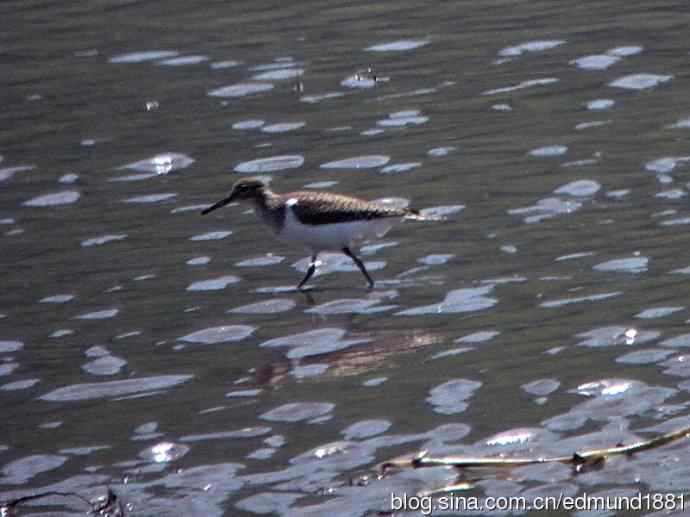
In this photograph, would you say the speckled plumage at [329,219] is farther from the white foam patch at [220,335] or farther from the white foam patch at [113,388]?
the white foam patch at [113,388]

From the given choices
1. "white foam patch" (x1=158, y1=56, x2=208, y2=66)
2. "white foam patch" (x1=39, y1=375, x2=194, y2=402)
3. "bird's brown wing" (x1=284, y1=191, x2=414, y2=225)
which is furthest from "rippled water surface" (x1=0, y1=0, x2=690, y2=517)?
"bird's brown wing" (x1=284, y1=191, x2=414, y2=225)

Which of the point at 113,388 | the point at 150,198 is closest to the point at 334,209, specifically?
the point at 150,198

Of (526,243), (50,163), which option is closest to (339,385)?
(526,243)

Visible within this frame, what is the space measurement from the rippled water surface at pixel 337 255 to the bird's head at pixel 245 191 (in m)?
0.33

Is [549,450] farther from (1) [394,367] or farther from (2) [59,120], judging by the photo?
A: (2) [59,120]

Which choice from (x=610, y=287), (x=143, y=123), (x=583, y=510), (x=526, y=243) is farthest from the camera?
(x=143, y=123)

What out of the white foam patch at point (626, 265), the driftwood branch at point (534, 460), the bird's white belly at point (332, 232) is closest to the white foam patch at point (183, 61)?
the bird's white belly at point (332, 232)

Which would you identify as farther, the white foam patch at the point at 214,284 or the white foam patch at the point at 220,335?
the white foam patch at the point at 214,284

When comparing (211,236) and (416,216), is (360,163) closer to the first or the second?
(211,236)

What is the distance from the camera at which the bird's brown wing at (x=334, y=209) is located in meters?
13.2

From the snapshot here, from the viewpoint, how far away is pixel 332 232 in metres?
13.2

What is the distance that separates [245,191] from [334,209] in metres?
1.07

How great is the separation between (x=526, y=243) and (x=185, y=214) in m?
3.27

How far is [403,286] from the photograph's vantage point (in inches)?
498
